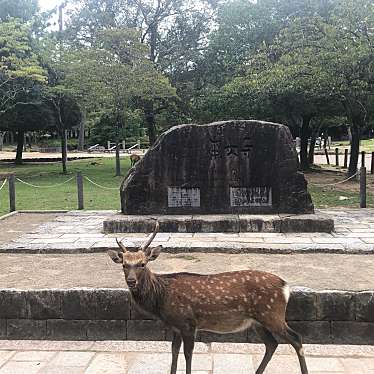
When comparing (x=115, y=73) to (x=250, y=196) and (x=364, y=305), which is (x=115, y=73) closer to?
Answer: (x=250, y=196)

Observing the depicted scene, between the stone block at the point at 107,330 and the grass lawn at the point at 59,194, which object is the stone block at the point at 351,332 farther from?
the grass lawn at the point at 59,194

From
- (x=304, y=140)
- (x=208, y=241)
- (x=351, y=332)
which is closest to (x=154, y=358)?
(x=351, y=332)

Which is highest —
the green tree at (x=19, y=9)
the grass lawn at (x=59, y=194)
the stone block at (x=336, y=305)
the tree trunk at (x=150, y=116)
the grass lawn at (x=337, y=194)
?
the green tree at (x=19, y=9)

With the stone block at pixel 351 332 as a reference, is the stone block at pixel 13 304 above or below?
above

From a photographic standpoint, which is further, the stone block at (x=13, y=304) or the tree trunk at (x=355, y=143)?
the tree trunk at (x=355, y=143)

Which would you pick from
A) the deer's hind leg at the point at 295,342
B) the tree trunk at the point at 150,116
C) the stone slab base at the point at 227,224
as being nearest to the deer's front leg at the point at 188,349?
the deer's hind leg at the point at 295,342

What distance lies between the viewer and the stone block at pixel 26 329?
549 cm

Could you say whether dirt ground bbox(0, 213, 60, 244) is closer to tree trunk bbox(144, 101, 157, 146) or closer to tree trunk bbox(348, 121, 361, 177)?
tree trunk bbox(348, 121, 361, 177)

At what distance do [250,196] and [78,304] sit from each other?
4906 millimetres

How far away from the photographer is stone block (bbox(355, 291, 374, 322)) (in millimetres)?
5230

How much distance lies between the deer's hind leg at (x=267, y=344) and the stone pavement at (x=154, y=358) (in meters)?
0.25

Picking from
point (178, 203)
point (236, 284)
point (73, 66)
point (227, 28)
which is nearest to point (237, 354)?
point (236, 284)

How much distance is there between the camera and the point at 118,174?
23.3 metres

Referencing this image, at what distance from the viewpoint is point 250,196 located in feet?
31.5
